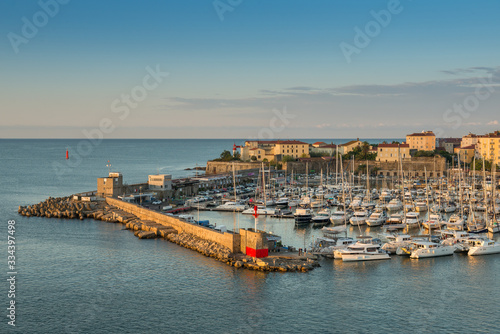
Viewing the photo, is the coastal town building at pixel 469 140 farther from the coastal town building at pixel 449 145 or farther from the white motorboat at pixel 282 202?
the white motorboat at pixel 282 202

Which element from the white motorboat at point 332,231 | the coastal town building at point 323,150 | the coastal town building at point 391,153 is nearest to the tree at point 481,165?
the coastal town building at point 391,153

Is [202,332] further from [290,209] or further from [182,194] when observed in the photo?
[182,194]

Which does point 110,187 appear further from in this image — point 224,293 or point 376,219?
point 224,293

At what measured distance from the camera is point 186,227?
34031 millimetres

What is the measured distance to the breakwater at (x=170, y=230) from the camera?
26.4 meters

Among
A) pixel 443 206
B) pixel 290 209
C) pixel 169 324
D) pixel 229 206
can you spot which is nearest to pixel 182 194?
pixel 229 206

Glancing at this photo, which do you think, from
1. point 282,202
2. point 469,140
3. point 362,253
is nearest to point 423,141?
point 469,140

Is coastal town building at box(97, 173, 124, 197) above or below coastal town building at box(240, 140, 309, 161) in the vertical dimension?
below

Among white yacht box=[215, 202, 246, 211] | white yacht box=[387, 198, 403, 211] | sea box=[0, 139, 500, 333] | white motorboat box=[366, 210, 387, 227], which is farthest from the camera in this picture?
white yacht box=[215, 202, 246, 211]

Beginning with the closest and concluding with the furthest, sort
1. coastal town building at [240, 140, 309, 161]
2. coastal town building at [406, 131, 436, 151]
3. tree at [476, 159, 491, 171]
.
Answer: tree at [476, 159, 491, 171], coastal town building at [240, 140, 309, 161], coastal town building at [406, 131, 436, 151]

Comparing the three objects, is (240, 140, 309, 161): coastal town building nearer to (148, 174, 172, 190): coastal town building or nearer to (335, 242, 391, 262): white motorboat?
(148, 174, 172, 190): coastal town building

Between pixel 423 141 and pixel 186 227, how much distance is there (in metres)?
73.7

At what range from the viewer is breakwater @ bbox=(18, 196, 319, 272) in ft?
86.7

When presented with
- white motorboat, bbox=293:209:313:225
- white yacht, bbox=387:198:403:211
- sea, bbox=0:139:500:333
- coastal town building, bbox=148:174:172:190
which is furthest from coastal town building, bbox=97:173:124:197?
white yacht, bbox=387:198:403:211
